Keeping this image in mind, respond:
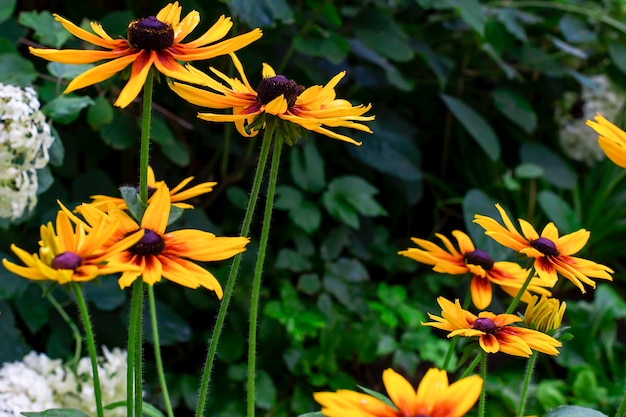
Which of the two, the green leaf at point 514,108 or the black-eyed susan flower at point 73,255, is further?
the green leaf at point 514,108

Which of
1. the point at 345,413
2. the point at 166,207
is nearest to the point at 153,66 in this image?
the point at 166,207

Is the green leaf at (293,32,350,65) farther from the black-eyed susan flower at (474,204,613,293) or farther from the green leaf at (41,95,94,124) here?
the black-eyed susan flower at (474,204,613,293)

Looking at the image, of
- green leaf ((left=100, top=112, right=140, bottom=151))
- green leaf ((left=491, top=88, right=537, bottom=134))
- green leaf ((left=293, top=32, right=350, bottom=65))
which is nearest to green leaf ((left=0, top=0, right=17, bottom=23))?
green leaf ((left=100, top=112, right=140, bottom=151))

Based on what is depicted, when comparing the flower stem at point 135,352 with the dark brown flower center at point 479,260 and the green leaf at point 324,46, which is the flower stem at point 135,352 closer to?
the dark brown flower center at point 479,260

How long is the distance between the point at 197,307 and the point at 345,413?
3.18ft

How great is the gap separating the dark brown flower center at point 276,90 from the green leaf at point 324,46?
30.5 inches

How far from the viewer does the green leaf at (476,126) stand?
158cm

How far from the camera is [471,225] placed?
1355 mm

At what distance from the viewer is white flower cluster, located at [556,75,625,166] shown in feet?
6.25

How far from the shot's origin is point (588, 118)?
1.89 m

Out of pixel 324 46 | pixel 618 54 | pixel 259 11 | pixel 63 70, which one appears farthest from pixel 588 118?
pixel 63 70

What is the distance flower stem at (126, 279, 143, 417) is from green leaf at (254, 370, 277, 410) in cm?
71

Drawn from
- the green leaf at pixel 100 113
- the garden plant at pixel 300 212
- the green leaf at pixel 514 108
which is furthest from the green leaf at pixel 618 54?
the green leaf at pixel 100 113

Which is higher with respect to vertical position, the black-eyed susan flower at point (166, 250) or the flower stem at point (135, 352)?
the black-eyed susan flower at point (166, 250)
